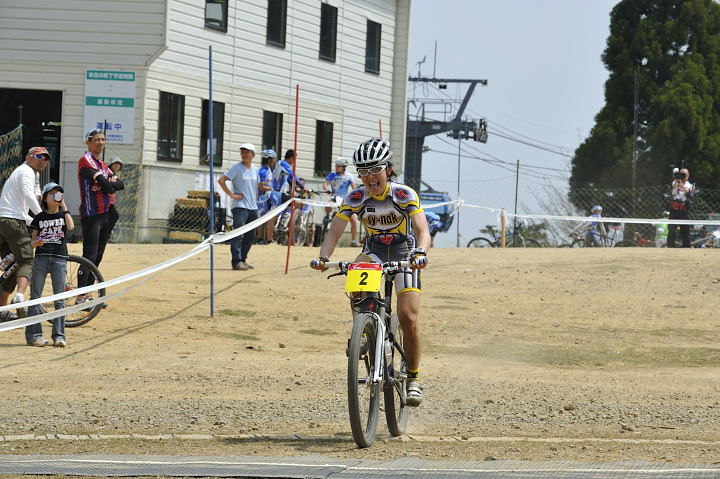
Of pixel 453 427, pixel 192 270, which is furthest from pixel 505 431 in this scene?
pixel 192 270

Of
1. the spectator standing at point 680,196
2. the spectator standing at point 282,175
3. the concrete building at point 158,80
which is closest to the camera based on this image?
the spectator standing at point 282,175

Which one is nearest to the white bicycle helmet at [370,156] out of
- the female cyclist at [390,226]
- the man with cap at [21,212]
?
the female cyclist at [390,226]

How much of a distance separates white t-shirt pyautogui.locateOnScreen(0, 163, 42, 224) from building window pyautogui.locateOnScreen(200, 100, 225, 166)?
15639 mm

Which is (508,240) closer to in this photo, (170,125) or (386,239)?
(170,125)

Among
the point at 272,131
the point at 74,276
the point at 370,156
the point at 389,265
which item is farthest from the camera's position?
the point at 272,131

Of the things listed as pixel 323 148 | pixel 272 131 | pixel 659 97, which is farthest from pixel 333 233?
pixel 659 97

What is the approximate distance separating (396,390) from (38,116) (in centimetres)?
2053

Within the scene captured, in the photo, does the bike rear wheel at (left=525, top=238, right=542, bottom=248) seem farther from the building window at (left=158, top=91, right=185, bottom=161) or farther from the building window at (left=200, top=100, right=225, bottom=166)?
the building window at (left=158, top=91, right=185, bottom=161)

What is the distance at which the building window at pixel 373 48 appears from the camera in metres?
34.3

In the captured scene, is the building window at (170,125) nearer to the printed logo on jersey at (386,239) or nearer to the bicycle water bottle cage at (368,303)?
the printed logo on jersey at (386,239)

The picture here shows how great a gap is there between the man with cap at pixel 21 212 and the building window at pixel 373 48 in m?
22.5

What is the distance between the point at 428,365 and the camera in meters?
11.8

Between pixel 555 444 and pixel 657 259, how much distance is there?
42.2ft

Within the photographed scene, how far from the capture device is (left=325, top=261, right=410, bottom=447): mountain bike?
24.6ft
